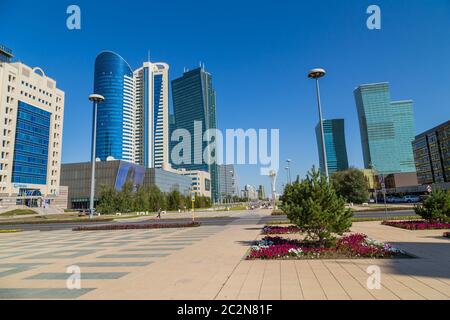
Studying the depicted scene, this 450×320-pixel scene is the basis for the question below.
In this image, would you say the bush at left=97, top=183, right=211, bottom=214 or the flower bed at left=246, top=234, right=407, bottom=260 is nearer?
the flower bed at left=246, top=234, right=407, bottom=260

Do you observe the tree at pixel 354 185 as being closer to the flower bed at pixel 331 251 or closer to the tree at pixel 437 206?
the tree at pixel 437 206

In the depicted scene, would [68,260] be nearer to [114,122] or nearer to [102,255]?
[102,255]

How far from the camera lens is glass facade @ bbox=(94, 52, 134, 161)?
151 m

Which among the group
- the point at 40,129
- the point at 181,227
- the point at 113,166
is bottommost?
the point at 181,227

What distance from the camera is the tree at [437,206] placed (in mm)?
16875

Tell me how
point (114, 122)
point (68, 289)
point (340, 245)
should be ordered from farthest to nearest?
1. point (114, 122)
2. point (340, 245)
3. point (68, 289)

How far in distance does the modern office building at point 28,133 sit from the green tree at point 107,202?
99.8ft

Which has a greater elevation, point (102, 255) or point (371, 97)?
point (371, 97)

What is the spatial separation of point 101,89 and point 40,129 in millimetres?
78539

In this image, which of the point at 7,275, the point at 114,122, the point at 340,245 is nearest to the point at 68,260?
the point at 7,275

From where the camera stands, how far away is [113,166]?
3981 inches

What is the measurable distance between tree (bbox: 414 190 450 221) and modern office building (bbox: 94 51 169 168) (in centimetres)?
15316

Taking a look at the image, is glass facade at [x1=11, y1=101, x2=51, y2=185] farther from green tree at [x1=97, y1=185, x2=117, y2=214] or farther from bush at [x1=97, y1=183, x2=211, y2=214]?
green tree at [x1=97, y1=185, x2=117, y2=214]
